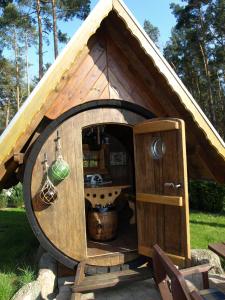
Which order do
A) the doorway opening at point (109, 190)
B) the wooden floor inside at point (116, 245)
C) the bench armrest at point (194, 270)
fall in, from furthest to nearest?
the doorway opening at point (109, 190), the wooden floor inside at point (116, 245), the bench armrest at point (194, 270)

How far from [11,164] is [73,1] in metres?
19.3

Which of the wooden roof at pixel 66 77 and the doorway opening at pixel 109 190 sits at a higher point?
the wooden roof at pixel 66 77

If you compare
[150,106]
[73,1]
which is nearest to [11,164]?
[150,106]

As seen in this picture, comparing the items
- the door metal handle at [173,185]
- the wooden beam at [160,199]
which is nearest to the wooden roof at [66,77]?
the door metal handle at [173,185]

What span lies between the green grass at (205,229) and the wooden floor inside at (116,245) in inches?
50.8

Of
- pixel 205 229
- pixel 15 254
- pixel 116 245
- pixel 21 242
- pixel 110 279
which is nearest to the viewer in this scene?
pixel 110 279

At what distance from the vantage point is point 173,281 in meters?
2.57

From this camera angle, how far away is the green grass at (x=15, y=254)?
462cm

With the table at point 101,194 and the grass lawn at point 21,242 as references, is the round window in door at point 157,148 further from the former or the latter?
the grass lawn at point 21,242

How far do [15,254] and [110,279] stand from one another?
2.68 metres

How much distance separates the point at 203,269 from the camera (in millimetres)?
4148

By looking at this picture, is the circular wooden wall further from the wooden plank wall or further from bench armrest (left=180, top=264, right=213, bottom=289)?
bench armrest (left=180, top=264, right=213, bottom=289)

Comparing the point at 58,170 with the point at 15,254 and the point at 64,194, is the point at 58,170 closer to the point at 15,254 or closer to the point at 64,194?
the point at 64,194

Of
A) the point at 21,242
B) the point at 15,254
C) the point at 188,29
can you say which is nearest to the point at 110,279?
the point at 15,254
